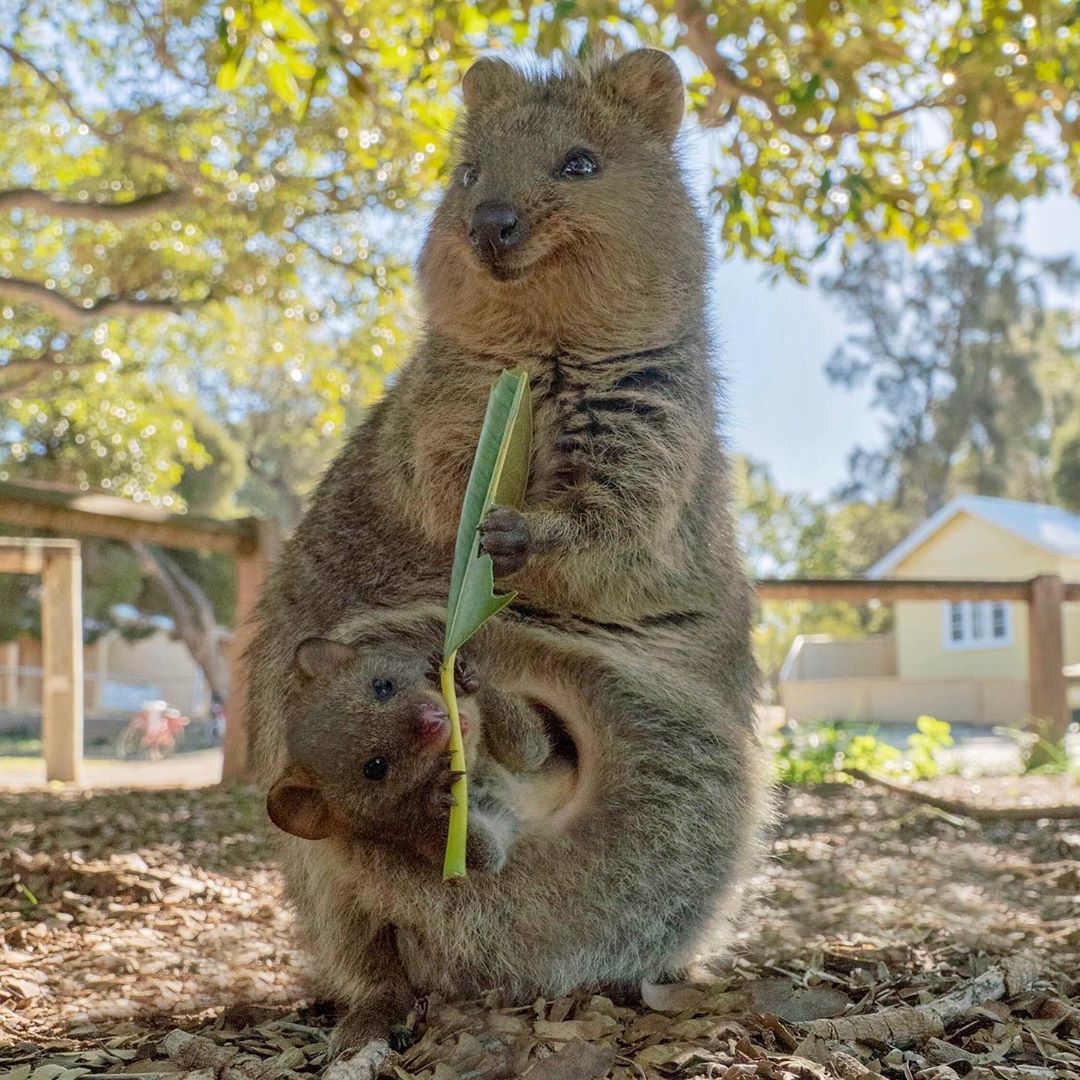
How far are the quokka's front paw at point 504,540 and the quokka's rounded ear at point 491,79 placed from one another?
1642 millimetres

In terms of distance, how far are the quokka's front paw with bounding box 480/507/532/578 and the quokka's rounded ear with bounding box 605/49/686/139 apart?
1598mm

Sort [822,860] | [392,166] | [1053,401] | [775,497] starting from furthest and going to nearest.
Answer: [1053,401] < [775,497] < [392,166] < [822,860]

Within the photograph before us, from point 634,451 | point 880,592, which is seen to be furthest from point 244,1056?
point 880,592

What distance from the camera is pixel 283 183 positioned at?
423 inches

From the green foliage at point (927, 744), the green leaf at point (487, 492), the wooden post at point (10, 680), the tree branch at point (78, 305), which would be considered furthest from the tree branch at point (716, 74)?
the wooden post at point (10, 680)

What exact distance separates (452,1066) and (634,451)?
1.50m

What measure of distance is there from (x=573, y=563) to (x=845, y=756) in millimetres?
7393

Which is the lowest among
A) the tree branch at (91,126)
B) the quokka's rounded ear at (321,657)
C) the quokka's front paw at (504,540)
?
the quokka's rounded ear at (321,657)

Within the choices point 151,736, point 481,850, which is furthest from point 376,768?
point 151,736

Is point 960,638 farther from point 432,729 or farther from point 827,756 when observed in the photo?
point 432,729

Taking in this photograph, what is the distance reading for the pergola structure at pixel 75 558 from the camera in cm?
588

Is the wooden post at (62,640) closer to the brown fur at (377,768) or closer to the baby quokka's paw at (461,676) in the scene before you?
the brown fur at (377,768)

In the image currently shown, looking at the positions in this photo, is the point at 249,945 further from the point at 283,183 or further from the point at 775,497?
the point at 775,497

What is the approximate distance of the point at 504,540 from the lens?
2.43m
